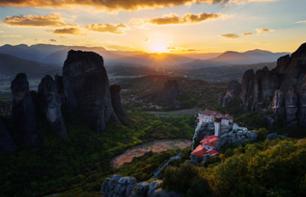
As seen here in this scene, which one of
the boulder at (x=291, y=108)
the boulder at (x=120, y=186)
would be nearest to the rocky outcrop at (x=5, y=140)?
the boulder at (x=120, y=186)

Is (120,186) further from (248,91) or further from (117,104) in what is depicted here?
(248,91)

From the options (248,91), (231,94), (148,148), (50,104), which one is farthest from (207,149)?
(231,94)

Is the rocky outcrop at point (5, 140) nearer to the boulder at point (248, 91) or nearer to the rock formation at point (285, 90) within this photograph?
the rock formation at point (285, 90)

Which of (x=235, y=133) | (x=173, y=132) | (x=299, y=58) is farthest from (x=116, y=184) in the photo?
(x=173, y=132)

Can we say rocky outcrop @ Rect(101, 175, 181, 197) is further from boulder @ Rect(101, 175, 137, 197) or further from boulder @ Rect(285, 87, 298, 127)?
boulder @ Rect(285, 87, 298, 127)

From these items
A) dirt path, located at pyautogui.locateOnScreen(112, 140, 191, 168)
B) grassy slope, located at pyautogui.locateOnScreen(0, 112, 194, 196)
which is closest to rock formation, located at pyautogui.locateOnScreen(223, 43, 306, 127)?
dirt path, located at pyautogui.locateOnScreen(112, 140, 191, 168)

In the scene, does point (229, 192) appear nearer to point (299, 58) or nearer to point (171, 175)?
point (171, 175)

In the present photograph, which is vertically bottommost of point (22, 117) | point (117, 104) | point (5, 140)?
point (5, 140)
